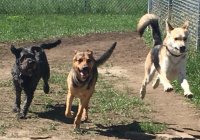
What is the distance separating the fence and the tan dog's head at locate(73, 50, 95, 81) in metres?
5.01

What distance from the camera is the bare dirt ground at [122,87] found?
700 cm

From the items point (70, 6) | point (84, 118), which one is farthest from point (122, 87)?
point (70, 6)

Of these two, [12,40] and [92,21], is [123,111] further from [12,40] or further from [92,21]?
[92,21]

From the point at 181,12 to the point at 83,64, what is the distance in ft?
25.7

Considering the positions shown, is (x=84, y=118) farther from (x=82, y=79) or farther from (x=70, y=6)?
(x=70, y=6)

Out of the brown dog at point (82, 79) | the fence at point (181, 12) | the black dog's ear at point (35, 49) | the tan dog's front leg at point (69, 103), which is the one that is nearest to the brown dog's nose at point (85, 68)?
the brown dog at point (82, 79)

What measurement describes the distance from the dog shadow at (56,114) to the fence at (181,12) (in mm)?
4169

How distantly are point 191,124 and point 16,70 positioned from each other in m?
2.41

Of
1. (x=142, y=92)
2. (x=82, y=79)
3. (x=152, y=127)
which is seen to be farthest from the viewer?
(x=142, y=92)

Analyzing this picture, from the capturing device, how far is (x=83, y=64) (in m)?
6.65

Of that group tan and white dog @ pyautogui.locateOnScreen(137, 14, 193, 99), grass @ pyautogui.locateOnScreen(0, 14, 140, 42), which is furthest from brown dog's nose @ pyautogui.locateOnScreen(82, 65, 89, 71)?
grass @ pyautogui.locateOnScreen(0, 14, 140, 42)

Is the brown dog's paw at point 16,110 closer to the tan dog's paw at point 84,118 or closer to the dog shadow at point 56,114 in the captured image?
the dog shadow at point 56,114

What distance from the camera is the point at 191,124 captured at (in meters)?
7.36

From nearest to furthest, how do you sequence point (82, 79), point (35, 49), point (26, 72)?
1. point (82, 79)
2. point (26, 72)
3. point (35, 49)
